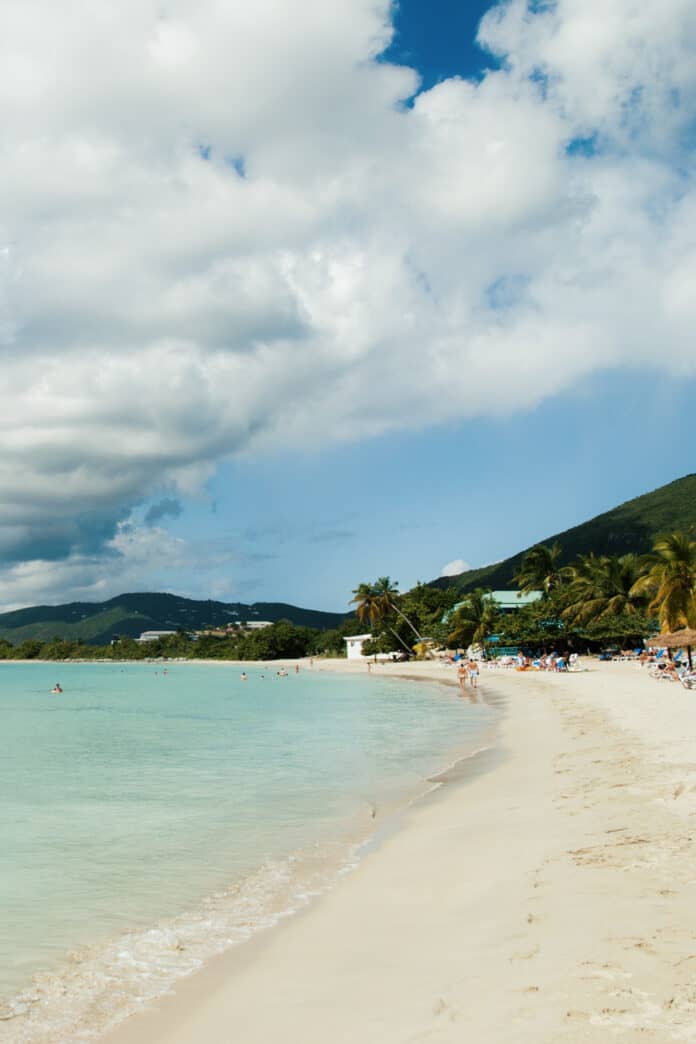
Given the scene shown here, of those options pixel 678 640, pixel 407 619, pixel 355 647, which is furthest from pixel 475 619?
pixel 355 647

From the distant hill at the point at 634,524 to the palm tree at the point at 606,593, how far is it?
5281 centimetres

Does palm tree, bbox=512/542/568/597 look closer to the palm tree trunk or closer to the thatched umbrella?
the palm tree trunk

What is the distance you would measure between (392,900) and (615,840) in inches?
90.1

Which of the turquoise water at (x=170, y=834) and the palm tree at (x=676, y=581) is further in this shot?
the palm tree at (x=676, y=581)

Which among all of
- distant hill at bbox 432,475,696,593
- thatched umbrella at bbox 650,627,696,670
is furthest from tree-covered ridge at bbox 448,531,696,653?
distant hill at bbox 432,475,696,593

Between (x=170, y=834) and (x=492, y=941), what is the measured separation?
262 inches

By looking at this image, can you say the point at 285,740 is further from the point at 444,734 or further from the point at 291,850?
the point at 291,850

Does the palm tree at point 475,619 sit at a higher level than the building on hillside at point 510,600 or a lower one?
lower

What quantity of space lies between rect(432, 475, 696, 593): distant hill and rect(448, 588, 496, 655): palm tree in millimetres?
40250

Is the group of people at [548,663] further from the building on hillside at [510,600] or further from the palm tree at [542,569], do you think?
the building on hillside at [510,600]

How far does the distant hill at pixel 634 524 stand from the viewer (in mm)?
112000

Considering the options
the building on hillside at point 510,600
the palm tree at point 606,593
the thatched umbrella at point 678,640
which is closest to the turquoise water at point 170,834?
the thatched umbrella at point 678,640

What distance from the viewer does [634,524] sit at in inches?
4685

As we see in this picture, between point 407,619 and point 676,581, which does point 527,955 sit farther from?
point 407,619
